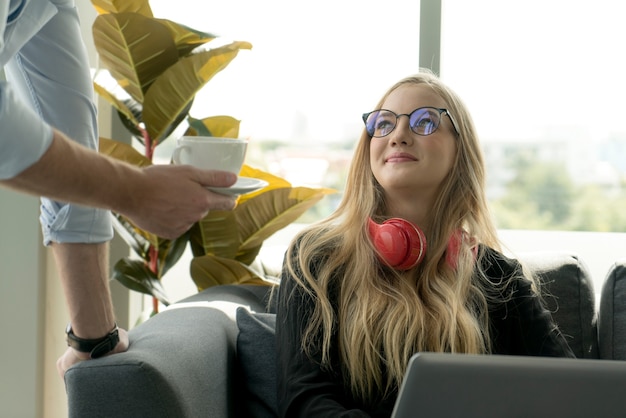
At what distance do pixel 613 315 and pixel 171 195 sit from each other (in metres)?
1.61

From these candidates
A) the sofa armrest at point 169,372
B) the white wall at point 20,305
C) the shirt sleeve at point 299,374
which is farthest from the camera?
the white wall at point 20,305

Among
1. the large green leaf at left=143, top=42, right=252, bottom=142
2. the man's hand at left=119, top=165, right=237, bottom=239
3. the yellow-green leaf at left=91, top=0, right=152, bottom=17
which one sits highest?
the yellow-green leaf at left=91, top=0, right=152, bottom=17

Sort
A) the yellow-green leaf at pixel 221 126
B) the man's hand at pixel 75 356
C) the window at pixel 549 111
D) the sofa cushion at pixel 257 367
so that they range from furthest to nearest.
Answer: the window at pixel 549 111, the yellow-green leaf at pixel 221 126, the sofa cushion at pixel 257 367, the man's hand at pixel 75 356

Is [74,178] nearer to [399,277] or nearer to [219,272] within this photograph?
[399,277]

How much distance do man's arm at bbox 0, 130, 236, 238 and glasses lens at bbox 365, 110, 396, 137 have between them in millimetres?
858

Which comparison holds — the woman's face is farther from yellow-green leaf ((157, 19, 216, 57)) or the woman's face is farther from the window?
the window

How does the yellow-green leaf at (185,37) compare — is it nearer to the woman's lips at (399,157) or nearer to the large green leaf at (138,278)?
the large green leaf at (138,278)

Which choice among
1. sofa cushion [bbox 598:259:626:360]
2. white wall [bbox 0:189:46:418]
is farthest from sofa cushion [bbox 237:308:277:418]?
white wall [bbox 0:189:46:418]

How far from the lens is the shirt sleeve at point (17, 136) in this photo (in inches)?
47.3

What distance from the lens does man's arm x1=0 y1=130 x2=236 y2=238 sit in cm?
127

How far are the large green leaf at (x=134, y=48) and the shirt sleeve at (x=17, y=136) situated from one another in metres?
1.53

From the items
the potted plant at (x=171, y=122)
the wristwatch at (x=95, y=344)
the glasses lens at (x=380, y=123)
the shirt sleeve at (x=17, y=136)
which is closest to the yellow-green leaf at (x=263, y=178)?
the potted plant at (x=171, y=122)

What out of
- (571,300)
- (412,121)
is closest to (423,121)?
(412,121)

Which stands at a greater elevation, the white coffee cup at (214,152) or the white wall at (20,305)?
the white coffee cup at (214,152)
